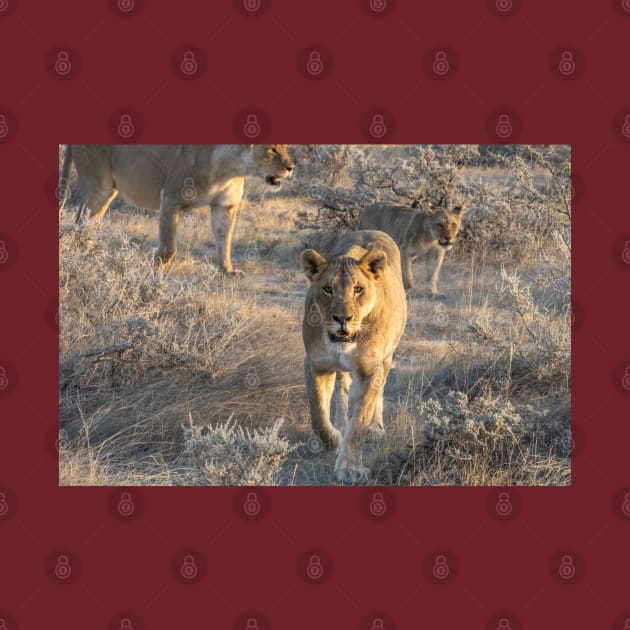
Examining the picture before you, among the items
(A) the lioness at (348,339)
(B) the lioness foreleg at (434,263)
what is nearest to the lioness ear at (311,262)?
(A) the lioness at (348,339)

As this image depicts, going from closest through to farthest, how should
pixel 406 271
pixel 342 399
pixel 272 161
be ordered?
pixel 342 399, pixel 272 161, pixel 406 271

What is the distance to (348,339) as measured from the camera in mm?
6250

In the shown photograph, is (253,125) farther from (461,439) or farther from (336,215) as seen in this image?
(336,215)

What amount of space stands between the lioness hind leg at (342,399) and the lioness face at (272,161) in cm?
434

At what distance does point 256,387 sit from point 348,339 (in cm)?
197

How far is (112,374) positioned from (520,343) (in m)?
3.74

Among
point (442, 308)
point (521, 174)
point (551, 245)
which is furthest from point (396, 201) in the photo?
point (521, 174)

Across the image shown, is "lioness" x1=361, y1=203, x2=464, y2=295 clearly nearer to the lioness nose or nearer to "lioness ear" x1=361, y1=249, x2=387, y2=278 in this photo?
"lioness ear" x1=361, y1=249, x2=387, y2=278

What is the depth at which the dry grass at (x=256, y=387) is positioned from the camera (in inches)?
263

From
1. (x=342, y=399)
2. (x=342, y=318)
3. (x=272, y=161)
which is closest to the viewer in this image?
(x=342, y=318)
